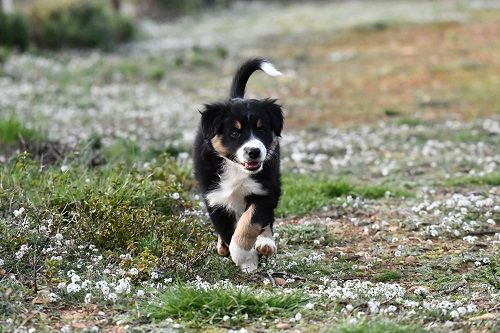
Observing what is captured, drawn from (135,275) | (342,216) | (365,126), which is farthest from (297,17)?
(135,275)

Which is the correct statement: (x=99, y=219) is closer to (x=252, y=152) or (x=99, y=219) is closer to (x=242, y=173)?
(x=242, y=173)

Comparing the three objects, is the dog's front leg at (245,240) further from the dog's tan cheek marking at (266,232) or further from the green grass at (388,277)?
the green grass at (388,277)

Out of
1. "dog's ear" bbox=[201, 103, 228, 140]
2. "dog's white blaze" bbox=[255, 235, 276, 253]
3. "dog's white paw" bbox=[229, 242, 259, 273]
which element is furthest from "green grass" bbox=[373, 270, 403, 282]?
"dog's ear" bbox=[201, 103, 228, 140]

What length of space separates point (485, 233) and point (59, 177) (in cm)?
376

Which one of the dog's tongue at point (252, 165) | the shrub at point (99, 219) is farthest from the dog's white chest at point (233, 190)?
the shrub at point (99, 219)

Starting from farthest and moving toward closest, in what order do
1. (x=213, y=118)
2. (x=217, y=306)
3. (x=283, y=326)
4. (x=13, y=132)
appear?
(x=13, y=132) < (x=213, y=118) < (x=217, y=306) < (x=283, y=326)

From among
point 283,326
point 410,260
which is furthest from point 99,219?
point 410,260

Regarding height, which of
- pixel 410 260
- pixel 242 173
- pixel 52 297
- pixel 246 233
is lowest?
Result: pixel 410 260

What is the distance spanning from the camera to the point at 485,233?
815 cm

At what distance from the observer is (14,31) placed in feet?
82.5

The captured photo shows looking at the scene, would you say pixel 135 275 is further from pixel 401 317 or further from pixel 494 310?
pixel 494 310

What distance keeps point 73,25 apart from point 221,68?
6765mm

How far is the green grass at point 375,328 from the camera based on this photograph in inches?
207

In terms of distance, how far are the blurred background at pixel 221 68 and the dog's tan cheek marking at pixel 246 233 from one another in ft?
16.2
